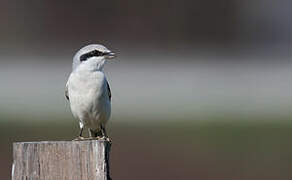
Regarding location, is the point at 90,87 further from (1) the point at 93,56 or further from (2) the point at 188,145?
(2) the point at 188,145

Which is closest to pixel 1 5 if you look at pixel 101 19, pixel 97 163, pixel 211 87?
pixel 101 19

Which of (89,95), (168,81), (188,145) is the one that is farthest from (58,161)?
(168,81)

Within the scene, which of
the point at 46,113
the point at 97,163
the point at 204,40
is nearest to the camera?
the point at 97,163

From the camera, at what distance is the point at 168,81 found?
11.5 m

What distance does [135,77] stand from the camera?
1162 cm

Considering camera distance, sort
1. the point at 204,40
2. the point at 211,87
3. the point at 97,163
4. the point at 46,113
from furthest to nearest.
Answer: the point at 204,40 < the point at 211,87 < the point at 46,113 < the point at 97,163

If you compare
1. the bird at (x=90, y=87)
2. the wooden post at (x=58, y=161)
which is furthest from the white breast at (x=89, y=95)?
the wooden post at (x=58, y=161)

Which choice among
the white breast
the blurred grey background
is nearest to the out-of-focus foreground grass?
the blurred grey background

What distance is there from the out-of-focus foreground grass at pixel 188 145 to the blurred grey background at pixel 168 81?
0.5 inches

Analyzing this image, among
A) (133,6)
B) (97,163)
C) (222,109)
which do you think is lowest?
(97,163)

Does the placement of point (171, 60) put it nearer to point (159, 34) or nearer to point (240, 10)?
point (159, 34)

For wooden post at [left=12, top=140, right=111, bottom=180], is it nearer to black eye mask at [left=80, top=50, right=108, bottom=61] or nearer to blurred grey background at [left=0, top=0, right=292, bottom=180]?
black eye mask at [left=80, top=50, right=108, bottom=61]

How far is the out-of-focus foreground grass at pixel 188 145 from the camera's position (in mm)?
9977

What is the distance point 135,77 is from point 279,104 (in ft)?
6.11
